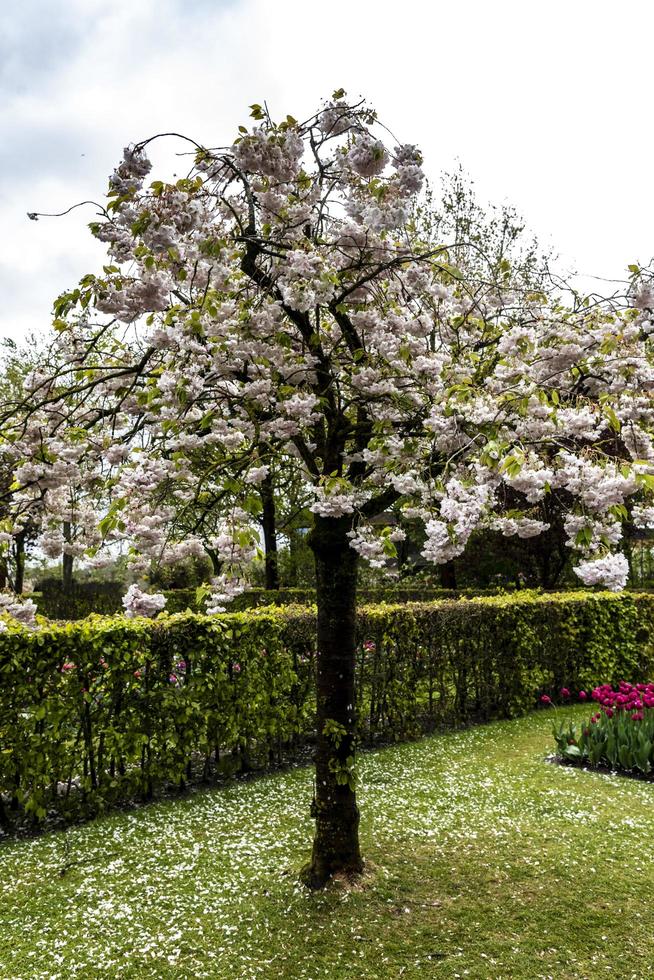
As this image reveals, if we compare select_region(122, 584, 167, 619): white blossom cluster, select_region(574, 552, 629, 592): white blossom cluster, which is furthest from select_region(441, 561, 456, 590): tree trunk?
select_region(574, 552, 629, 592): white blossom cluster

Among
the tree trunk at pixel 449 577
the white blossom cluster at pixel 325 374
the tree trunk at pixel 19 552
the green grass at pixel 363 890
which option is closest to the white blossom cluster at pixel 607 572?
the white blossom cluster at pixel 325 374

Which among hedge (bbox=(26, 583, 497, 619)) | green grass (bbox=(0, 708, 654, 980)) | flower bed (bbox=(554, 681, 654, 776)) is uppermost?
hedge (bbox=(26, 583, 497, 619))

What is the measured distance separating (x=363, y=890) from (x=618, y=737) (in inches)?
121

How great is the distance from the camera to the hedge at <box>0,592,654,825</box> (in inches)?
207

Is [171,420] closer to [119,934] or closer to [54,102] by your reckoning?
[54,102]

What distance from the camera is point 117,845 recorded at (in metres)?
4.79

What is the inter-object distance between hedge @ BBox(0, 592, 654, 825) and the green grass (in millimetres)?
426

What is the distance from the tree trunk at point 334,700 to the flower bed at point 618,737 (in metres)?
3.00

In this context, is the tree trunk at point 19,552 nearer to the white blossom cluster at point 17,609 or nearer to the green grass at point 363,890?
the white blossom cluster at point 17,609

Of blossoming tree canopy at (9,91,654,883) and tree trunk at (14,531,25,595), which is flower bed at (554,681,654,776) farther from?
tree trunk at (14,531,25,595)

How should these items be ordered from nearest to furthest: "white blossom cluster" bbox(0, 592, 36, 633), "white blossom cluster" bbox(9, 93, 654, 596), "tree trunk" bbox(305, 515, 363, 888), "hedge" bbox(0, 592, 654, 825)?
1. "white blossom cluster" bbox(9, 93, 654, 596)
2. "tree trunk" bbox(305, 515, 363, 888)
3. "white blossom cluster" bbox(0, 592, 36, 633)
4. "hedge" bbox(0, 592, 654, 825)

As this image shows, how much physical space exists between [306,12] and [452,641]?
6089mm

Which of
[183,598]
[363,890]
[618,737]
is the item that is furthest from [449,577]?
[363,890]

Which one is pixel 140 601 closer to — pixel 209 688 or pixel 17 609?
pixel 17 609
